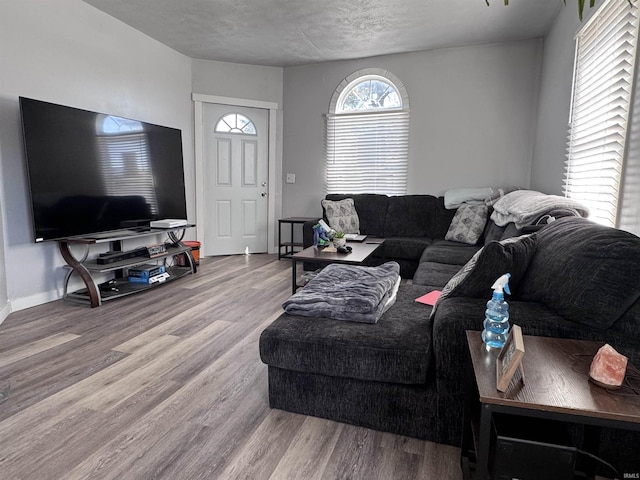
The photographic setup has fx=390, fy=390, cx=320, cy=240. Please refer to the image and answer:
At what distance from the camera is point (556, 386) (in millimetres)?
950

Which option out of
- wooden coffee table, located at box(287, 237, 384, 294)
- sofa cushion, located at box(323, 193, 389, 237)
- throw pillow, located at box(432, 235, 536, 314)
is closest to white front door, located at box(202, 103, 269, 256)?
sofa cushion, located at box(323, 193, 389, 237)

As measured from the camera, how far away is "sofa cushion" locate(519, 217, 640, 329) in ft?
4.16

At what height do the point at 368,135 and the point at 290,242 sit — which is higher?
the point at 368,135

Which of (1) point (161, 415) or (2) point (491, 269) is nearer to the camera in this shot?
(2) point (491, 269)

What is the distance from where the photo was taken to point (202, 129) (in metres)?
5.07

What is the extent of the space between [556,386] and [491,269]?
2.15ft

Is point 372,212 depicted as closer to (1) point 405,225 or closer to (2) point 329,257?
(1) point 405,225

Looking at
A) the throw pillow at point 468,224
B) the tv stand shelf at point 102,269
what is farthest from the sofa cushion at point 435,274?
the tv stand shelf at point 102,269

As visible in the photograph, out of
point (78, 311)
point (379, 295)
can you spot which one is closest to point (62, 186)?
point (78, 311)

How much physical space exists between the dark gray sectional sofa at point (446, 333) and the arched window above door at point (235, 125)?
407 cm

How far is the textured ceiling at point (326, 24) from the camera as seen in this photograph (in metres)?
3.47

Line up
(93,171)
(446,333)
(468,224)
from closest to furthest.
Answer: (446,333) → (93,171) → (468,224)

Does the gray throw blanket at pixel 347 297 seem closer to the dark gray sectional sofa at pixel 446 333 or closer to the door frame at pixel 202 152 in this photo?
the dark gray sectional sofa at pixel 446 333

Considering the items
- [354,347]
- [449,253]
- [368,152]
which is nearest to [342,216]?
[368,152]
